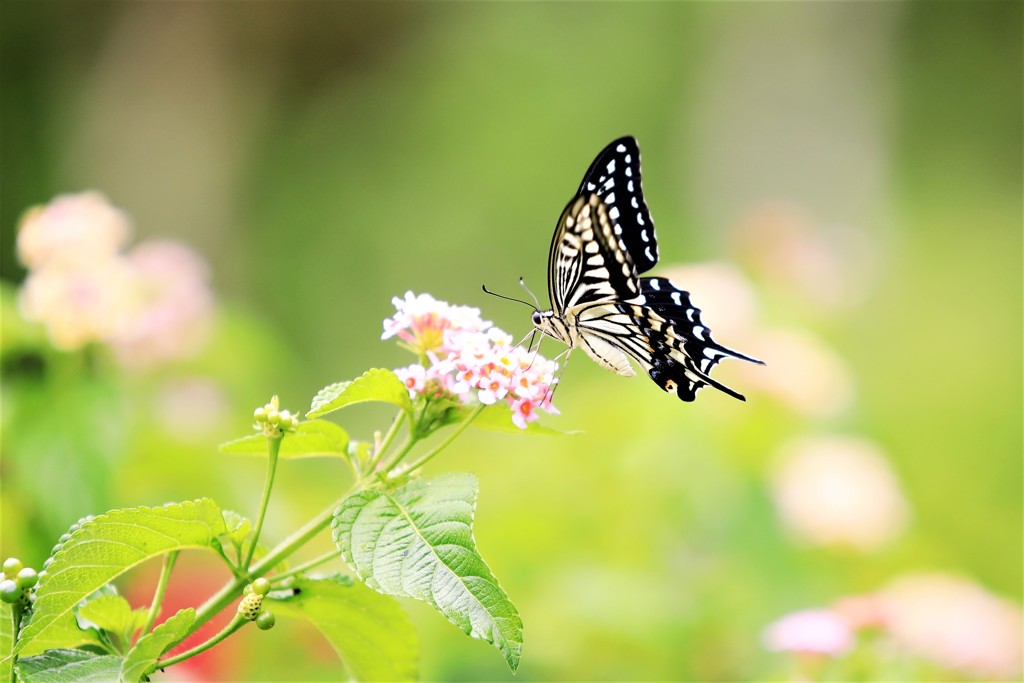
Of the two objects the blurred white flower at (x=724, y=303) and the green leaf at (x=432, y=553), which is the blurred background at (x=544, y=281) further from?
the green leaf at (x=432, y=553)

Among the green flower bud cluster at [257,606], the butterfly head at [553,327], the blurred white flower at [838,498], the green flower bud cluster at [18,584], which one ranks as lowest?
the green flower bud cluster at [18,584]

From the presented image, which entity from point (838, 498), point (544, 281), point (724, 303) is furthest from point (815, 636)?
point (544, 281)

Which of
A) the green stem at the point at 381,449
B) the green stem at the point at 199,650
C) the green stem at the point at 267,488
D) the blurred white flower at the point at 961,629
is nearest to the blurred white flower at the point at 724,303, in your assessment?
the blurred white flower at the point at 961,629

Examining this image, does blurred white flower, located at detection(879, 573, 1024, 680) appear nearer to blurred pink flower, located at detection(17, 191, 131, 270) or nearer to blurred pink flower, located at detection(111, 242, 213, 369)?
blurred pink flower, located at detection(17, 191, 131, 270)

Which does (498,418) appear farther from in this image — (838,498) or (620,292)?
(838,498)

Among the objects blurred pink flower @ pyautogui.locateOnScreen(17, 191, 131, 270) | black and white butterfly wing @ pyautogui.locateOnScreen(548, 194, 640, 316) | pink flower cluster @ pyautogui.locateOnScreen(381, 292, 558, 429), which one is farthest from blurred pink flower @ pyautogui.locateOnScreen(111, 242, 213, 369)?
pink flower cluster @ pyautogui.locateOnScreen(381, 292, 558, 429)

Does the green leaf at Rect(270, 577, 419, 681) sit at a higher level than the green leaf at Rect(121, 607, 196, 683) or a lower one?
higher
